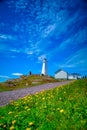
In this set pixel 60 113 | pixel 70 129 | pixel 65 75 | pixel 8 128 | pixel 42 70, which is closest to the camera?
pixel 70 129

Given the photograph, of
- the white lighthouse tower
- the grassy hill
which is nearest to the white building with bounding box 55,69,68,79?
the white lighthouse tower

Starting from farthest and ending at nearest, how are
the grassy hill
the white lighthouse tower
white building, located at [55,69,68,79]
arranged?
white building, located at [55,69,68,79] → the white lighthouse tower → the grassy hill

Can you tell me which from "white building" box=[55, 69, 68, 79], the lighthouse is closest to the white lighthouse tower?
the lighthouse

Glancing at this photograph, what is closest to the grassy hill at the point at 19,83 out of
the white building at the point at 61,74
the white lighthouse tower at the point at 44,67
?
the white lighthouse tower at the point at 44,67

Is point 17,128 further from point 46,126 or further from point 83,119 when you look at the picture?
point 83,119

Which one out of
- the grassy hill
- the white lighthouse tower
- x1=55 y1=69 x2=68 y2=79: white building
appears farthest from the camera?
x1=55 y1=69 x2=68 y2=79: white building

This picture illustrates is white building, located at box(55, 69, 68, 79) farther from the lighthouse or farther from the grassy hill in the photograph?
the grassy hill

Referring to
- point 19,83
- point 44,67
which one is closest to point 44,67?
point 44,67

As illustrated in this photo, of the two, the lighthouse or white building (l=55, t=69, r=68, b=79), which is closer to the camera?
the lighthouse

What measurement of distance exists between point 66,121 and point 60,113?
1039 millimetres

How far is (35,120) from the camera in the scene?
681cm

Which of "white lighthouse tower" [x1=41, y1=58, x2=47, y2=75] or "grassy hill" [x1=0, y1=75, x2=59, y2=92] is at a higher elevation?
"white lighthouse tower" [x1=41, y1=58, x2=47, y2=75]

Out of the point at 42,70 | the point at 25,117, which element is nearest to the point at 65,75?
the point at 42,70

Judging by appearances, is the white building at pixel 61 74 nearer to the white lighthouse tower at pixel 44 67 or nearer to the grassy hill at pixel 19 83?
the white lighthouse tower at pixel 44 67
